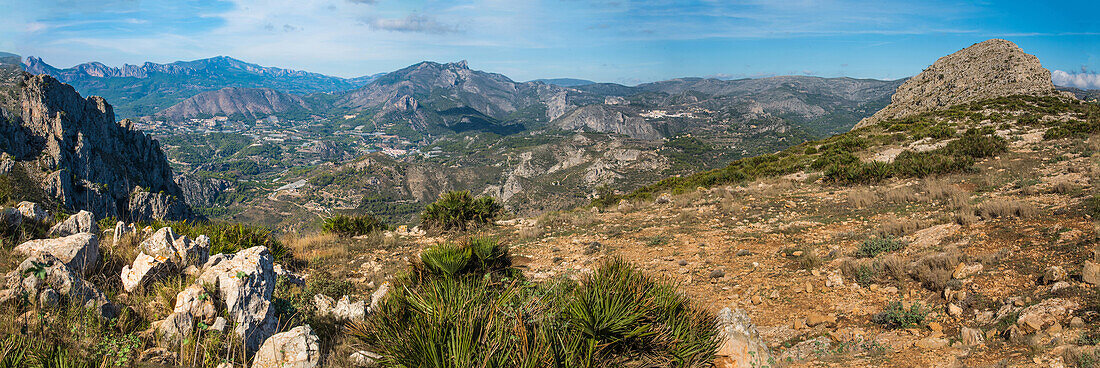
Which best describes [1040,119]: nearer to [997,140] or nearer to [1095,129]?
[1095,129]

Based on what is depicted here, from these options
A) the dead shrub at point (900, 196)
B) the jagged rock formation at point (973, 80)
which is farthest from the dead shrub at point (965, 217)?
the jagged rock formation at point (973, 80)

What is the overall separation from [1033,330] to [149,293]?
8.62 metres

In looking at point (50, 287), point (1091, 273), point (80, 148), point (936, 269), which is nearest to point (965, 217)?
point (936, 269)

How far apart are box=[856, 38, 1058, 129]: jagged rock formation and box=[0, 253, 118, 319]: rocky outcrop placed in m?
40.3

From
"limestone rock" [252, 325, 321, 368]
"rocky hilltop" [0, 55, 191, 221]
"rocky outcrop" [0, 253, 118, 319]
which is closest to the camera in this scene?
"limestone rock" [252, 325, 321, 368]

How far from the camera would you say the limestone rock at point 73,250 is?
439cm

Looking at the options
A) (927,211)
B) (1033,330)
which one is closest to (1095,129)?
(927,211)

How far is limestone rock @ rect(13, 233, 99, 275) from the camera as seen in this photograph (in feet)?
14.4

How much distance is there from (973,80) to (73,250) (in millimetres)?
49995

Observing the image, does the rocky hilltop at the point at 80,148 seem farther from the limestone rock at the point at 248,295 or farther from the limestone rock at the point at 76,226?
→ the limestone rock at the point at 248,295

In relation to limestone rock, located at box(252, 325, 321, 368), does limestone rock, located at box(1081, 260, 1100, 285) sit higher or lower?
higher

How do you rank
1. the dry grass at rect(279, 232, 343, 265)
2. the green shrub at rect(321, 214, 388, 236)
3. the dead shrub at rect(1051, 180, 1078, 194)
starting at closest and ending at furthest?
the dead shrub at rect(1051, 180, 1078, 194) → the dry grass at rect(279, 232, 343, 265) → the green shrub at rect(321, 214, 388, 236)

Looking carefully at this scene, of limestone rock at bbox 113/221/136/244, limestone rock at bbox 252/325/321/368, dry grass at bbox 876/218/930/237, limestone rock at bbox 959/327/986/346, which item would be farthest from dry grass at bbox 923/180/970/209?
limestone rock at bbox 113/221/136/244

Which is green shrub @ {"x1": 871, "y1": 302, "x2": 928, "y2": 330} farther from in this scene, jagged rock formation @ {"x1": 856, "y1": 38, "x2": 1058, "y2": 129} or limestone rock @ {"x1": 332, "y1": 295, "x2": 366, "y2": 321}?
jagged rock formation @ {"x1": 856, "y1": 38, "x2": 1058, "y2": 129}
